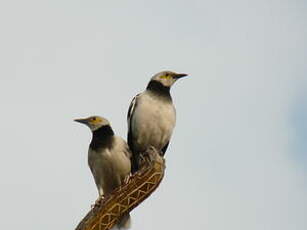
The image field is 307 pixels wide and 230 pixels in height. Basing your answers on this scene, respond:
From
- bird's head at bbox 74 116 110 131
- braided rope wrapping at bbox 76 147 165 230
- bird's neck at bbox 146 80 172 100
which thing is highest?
bird's neck at bbox 146 80 172 100

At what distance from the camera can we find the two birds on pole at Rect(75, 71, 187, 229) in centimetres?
1145

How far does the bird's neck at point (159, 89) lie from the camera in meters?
12.2

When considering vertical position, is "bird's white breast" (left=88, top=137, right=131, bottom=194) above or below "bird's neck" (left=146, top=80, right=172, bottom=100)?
below

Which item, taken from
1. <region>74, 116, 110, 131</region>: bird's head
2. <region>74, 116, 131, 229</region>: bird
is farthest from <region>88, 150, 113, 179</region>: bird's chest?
<region>74, 116, 110, 131</region>: bird's head

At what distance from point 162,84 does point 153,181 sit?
3429mm

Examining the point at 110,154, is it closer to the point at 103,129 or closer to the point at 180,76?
the point at 103,129

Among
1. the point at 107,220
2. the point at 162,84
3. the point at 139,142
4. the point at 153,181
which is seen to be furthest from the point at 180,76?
the point at 107,220

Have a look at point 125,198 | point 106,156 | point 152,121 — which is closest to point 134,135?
point 152,121

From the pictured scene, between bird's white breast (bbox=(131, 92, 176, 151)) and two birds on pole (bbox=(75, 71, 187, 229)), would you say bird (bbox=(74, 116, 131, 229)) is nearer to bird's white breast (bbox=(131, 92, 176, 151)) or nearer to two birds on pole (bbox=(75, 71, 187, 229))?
two birds on pole (bbox=(75, 71, 187, 229))

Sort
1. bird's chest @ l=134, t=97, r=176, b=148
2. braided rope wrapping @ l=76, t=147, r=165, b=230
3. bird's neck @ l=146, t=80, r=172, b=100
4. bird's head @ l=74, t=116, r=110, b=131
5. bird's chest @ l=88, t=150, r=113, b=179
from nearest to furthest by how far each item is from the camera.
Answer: braided rope wrapping @ l=76, t=147, r=165, b=230 < bird's chest @ l=88, t=150, r=113, b=179 < bird's head @ l=74, t=116, r=110, b=131 < bird's chest @ l=134, t=97, r=176, b=148 < bird's neck @ l=146, t=80, r=172, b=100

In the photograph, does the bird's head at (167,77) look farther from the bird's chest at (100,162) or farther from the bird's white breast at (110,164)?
the bird's chest at (100,162)

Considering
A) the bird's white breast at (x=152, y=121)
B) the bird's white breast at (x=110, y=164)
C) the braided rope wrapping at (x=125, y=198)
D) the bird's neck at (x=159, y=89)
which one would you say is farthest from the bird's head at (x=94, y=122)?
the braided rope wrapping at (x=125, y=198)

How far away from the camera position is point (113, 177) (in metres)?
11.6

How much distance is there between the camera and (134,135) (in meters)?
12.3
